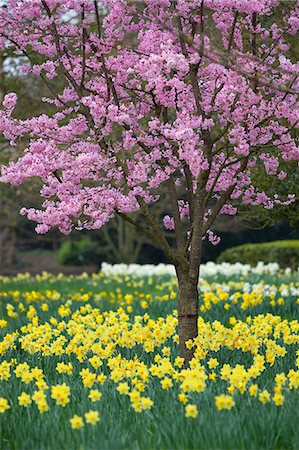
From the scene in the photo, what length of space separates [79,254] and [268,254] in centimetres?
959

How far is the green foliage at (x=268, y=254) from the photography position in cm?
1614

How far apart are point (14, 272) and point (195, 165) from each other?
1976 centimetres

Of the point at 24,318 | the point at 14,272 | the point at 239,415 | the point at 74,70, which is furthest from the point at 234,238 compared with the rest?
the point at 239,415

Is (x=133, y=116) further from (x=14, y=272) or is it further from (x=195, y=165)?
(x=14, y=272)

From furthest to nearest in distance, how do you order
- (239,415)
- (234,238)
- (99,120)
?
1. (234,238)
2. (99,120)
3. (239,415)

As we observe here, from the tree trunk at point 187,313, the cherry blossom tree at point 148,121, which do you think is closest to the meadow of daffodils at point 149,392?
the tree trunk at point 187,313

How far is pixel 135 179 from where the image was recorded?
5.13m

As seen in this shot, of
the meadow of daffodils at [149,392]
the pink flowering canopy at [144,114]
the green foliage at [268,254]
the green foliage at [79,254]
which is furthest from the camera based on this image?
the green foliage at [79,254]

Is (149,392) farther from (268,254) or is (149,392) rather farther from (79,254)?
(79,254)

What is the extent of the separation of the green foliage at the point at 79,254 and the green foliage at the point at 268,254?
8010mm

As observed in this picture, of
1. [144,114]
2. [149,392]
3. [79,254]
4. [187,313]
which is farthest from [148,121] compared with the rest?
[79,254]

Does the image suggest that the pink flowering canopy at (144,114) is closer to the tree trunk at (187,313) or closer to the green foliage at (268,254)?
the tree trunk at (187,313)

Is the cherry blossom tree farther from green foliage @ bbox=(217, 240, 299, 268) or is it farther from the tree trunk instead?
green foliage @ bbox=(217, 240, 299, 268)

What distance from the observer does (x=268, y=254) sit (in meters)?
16.6
